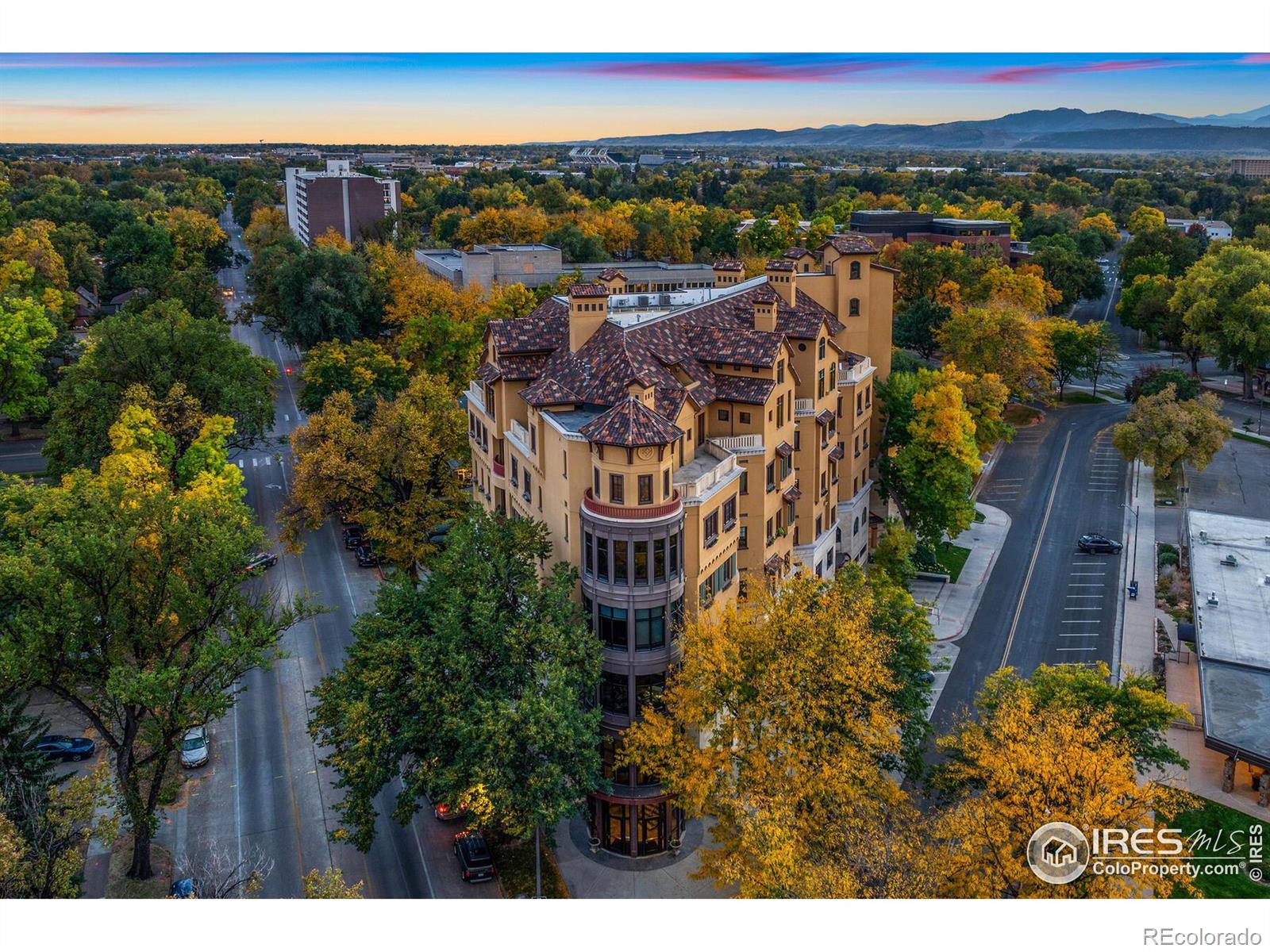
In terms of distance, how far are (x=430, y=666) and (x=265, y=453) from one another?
55587mm

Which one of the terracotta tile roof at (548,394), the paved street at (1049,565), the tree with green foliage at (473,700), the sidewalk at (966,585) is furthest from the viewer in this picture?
the sidewalk at (966,585)

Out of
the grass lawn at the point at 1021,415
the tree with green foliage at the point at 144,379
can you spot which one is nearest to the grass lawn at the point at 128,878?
the tree with green foliage at the point at 144,379

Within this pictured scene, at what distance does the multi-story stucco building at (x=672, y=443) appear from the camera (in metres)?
37.4

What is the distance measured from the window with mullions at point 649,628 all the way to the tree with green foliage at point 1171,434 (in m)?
52.6

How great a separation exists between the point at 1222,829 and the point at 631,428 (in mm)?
27472

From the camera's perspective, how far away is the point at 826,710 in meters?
34.3

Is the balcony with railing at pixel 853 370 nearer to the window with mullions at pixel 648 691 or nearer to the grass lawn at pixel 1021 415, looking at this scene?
the window with mullions at pixel 648 691

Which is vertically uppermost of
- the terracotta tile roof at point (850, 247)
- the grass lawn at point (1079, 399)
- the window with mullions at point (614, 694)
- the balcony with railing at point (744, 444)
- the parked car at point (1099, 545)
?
the terracotta tile roof at point (850, 247)

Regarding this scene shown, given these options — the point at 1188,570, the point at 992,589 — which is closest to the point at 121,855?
the point at 992,589

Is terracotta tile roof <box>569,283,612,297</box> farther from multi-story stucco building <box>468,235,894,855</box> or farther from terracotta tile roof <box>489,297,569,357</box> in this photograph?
terracotta tile roof <box>489,297,569,357</box>

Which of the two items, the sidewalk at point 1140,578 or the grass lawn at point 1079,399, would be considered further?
the grass lawn at point 1079,399

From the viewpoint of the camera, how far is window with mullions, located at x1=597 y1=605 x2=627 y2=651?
37.7 metres

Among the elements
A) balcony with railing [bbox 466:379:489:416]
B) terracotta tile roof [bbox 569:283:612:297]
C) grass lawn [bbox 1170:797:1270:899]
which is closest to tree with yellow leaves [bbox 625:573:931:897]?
grass lawn [bbox 1170:797:1270:899]

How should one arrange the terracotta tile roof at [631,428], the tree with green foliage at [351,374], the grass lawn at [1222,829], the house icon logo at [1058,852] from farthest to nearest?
the tree with green foliage at [351,374] → the terracotta tile roof at [631,428] → the grass lawn at [1222,829] → the house icon logo at [1058,852]
